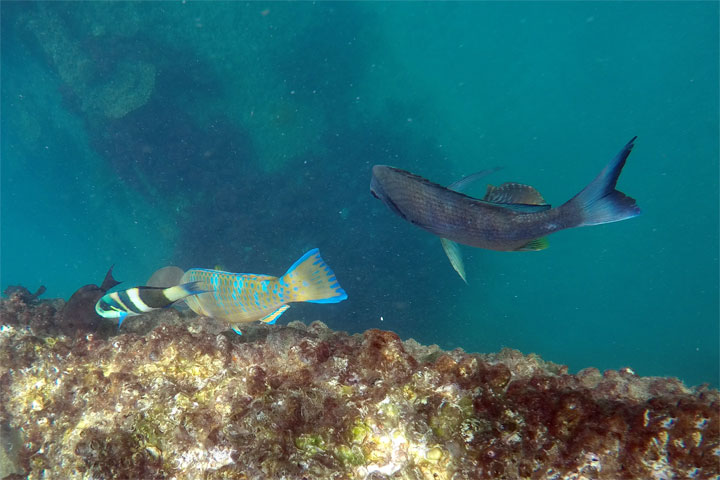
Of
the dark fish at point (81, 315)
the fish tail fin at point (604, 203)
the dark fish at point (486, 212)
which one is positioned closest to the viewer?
the fish tail fin at point (604, 203)

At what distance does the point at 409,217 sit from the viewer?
209 cm

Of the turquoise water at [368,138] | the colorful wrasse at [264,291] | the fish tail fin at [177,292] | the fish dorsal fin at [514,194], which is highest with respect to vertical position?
the turquoise water at [368,138]

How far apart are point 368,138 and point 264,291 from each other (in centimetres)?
1620

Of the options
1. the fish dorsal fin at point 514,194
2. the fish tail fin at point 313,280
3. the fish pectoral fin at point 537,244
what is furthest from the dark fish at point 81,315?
the fish pectoral fin at point 537,244

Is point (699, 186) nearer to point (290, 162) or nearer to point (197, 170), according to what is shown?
point (290, 162)

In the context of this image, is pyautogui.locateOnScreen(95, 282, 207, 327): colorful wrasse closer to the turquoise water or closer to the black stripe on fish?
the black stripe on fish

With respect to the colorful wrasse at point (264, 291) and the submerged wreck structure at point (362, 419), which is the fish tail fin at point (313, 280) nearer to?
the colorful wrasse at point (264, 291)

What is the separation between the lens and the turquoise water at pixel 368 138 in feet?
50.0

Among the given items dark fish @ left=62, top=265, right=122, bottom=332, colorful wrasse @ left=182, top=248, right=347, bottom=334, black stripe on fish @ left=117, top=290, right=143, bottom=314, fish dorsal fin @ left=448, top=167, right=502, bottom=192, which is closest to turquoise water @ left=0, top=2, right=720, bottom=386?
dark fish @ left=62, top=265, right=122, bottom=332

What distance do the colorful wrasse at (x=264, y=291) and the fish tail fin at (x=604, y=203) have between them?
158 centimetres

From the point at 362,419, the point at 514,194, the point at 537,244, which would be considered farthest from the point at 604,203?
the point at 362,419

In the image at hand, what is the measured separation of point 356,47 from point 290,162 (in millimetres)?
7956

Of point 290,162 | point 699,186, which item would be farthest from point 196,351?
point 699,186

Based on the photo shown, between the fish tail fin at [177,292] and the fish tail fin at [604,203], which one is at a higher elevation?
the fish tail fin at [604,203]
